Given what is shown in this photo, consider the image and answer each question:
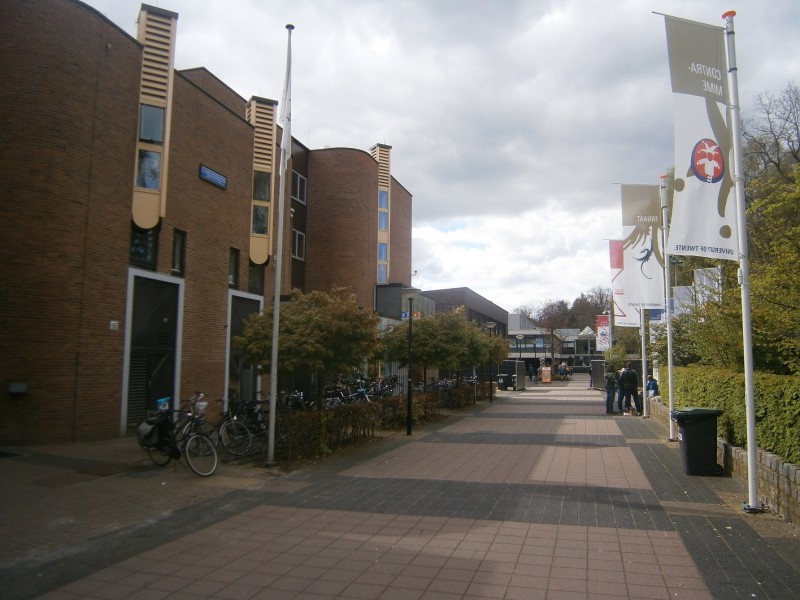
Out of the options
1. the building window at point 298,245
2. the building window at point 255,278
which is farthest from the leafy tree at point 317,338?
the building window at point 298,245

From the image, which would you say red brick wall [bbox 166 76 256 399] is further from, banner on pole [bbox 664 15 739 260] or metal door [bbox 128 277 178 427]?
banner on pole [bbox 664 15 739 260]

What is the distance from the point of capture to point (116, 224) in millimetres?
13406

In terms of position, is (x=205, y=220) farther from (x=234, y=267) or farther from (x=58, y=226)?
(x=58, y=226)

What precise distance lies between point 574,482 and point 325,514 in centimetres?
390

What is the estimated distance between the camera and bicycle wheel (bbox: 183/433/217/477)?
29.9ft

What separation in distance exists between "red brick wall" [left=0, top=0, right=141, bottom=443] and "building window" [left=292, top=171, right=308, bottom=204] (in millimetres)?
16893

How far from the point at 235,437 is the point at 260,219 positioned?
10.4 m

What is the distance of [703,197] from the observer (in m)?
7.67

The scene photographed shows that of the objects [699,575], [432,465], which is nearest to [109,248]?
[432,465]

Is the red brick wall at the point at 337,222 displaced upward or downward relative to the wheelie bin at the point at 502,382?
upward

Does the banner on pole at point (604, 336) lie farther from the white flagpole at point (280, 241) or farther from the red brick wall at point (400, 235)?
the white flagpole at point (280, 241)

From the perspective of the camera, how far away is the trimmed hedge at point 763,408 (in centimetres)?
670

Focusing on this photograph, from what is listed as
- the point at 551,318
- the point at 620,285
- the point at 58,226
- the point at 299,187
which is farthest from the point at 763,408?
the point at 551,318

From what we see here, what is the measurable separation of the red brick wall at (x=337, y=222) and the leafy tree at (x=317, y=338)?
19958 mm
